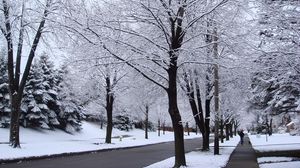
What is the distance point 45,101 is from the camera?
45219 millimetres

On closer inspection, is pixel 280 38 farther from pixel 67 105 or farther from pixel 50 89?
pixel 67 105

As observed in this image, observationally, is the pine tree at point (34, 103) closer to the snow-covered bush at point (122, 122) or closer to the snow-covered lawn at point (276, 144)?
the snow-covered lawn at point (276, 144)

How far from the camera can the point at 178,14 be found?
14.1 metres

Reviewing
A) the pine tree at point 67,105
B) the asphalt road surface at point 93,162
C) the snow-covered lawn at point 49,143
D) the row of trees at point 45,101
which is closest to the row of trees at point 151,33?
the asphalt road surface at point 93,162

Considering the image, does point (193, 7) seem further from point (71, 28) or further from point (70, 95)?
point (70, 95)

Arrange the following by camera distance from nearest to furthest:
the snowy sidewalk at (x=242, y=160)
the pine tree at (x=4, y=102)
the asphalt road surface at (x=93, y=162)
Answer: the asphalt road surface at (x=93, y=162)
the snowy sidewalk at (x=242, y=160)
the pine tree at (x=4, y=102)

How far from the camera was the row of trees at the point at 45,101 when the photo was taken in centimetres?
4344

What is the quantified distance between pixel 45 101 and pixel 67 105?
6.30 metres

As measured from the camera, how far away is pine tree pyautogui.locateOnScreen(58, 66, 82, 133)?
50062mm

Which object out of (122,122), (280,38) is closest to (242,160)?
(280,38)

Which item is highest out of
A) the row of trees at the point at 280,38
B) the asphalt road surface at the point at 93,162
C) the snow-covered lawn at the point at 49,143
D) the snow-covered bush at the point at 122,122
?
the snow-covered bush at the point at 122,122

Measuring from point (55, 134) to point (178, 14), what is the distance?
35216mm

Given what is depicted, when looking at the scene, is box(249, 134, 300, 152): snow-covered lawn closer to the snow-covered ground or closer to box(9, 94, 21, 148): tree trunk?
the snow-covered ground

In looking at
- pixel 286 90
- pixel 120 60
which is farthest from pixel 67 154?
pixel 286 90
